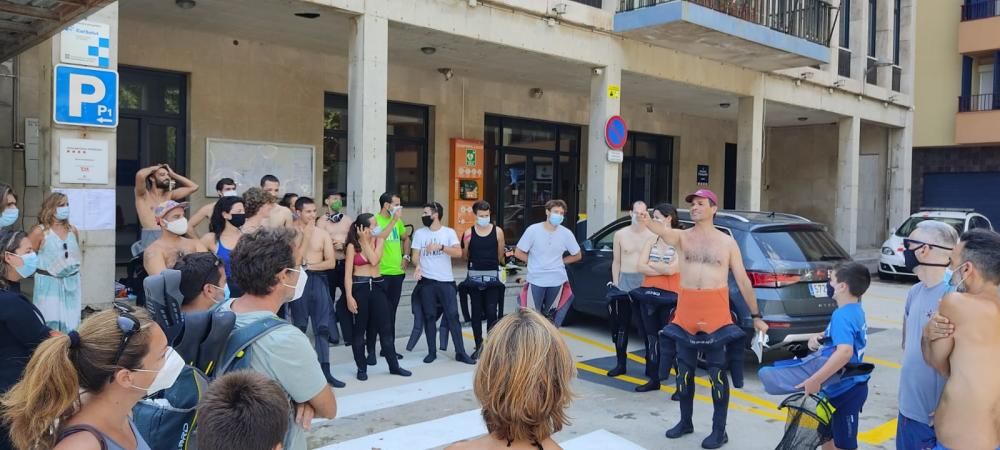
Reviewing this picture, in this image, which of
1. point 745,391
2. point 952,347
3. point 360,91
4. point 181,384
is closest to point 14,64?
point 360,91

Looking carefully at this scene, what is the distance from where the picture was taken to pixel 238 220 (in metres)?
5.80

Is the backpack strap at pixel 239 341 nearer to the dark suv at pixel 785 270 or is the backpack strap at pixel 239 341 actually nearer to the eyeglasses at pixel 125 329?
the eyeglasses at pixel 125 329

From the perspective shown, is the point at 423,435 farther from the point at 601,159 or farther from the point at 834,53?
the point at 834,53

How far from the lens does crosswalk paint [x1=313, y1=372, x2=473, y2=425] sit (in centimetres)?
577

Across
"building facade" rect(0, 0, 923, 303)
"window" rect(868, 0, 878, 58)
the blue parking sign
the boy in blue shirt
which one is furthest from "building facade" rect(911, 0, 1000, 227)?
the blue parking sign

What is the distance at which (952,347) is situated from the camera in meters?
3.08

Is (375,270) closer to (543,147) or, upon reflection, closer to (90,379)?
(90,379)

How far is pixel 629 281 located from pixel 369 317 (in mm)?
2602

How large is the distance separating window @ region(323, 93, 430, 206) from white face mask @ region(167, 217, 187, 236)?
739 centimetres

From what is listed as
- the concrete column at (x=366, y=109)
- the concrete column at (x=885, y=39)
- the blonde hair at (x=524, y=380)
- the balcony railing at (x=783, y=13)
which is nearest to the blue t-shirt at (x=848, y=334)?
the blonde hair at (x=524, y=380)

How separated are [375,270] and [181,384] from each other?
4.21m

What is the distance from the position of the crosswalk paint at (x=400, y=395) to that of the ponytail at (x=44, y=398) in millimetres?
3473

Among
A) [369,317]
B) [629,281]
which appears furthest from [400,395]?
[629,281]

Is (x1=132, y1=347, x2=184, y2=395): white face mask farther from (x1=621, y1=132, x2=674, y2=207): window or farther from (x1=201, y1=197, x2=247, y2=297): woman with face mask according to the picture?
(x1=621, y1=132, x2=674, y2=207): window
